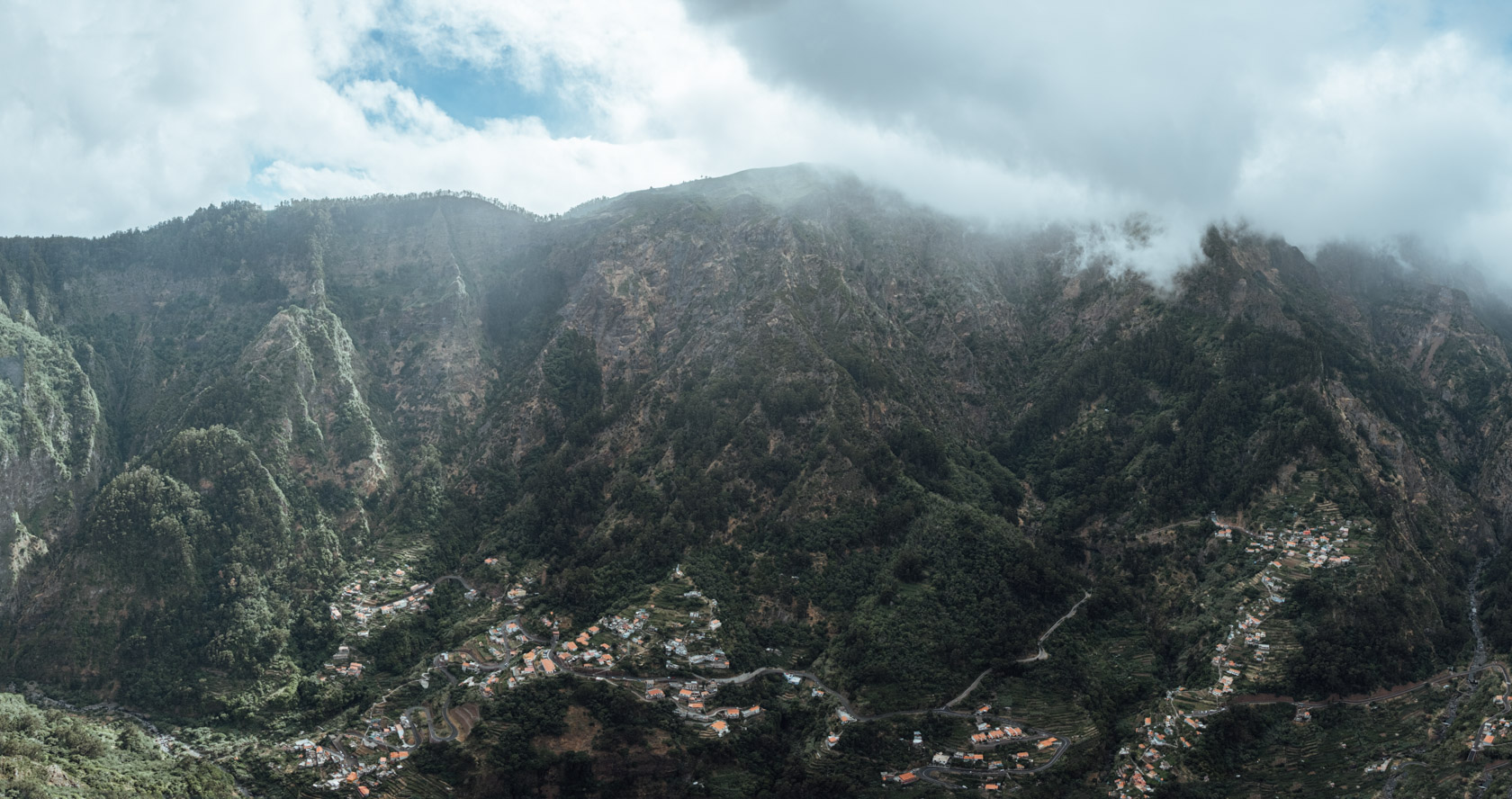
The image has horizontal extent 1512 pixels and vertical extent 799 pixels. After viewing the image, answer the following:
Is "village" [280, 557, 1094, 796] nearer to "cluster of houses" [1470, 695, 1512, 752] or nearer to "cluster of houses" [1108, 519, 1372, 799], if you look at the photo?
"cluster of houses" [1108, 519, 1372, 799]

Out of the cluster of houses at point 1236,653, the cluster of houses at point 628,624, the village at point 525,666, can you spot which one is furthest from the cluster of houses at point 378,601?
the cluster of houses at point 1236,653

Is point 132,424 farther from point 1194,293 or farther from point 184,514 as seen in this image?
point 1194,293

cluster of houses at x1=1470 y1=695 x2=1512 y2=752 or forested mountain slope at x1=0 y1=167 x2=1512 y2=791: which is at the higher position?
forested mountain slope at x1=0 y1=167 x2=1512 y2=791

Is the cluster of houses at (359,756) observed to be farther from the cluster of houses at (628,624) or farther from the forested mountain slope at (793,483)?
the cluster of houses at (628,624)

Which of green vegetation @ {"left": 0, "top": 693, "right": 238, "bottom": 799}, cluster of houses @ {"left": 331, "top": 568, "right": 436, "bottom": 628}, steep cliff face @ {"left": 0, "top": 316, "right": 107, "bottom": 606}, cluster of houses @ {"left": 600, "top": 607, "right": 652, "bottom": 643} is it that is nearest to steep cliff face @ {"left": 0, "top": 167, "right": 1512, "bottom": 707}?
steep cliff face @ {"left": 0, "top": 316, "right": 107, "bottom": 606}

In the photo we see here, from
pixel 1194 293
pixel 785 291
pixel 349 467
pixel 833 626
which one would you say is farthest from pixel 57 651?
pixel 1194 293

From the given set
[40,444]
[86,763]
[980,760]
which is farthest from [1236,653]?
[40,444]

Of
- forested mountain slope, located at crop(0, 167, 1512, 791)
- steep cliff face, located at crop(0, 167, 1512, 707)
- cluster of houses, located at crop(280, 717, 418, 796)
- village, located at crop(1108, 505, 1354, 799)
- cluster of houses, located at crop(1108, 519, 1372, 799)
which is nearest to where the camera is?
cluster of houses, located at crop(1108, 519, 1372, 799)
